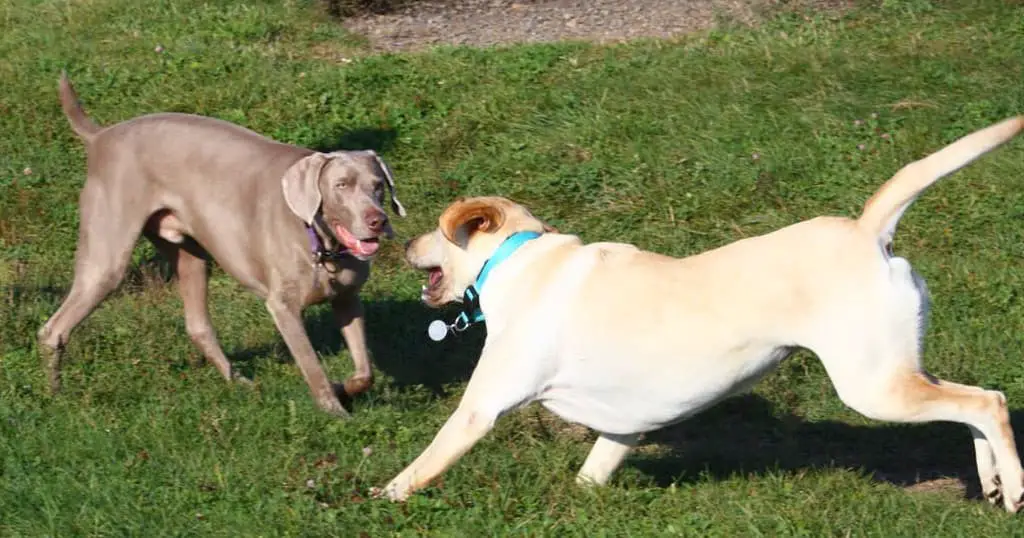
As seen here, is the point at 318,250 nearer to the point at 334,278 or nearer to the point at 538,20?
Result: the point at 334,278

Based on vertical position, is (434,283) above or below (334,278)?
above

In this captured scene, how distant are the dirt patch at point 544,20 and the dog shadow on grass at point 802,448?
4.85 meters

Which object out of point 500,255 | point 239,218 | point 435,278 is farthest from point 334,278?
point 500,255

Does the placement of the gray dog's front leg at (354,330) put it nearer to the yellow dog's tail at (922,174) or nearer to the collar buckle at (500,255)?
the collar buckle at (500,255)

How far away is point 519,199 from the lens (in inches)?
354

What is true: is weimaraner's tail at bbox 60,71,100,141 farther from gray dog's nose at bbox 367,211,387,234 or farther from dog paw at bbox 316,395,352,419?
dog paw at bbox 316,395,352,419

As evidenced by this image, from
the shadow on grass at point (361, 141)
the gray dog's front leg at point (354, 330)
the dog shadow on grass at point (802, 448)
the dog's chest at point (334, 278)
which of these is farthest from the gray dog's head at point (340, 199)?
the shadow on grass at point (361, 141)

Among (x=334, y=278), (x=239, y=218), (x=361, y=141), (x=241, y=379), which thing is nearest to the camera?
(x=334, y=278)

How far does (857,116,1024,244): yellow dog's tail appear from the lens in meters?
4.95

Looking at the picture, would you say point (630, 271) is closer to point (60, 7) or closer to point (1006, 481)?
point (1006, 481)

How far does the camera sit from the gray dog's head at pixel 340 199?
255 inches

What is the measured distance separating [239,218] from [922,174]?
3122mm

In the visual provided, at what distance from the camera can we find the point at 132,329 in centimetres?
761

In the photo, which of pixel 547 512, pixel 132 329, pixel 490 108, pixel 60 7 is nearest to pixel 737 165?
pixel 490 108
